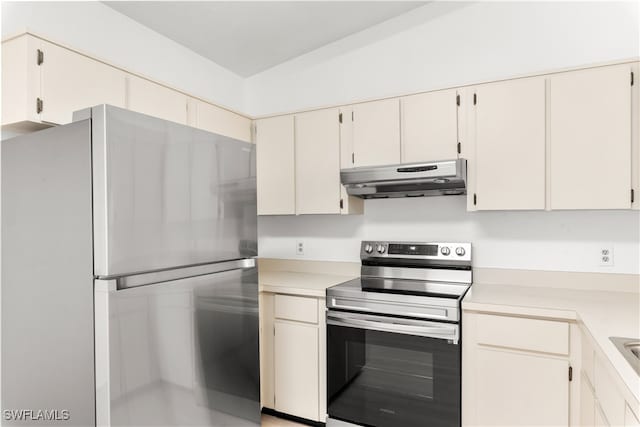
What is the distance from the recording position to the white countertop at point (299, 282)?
94.0 inches

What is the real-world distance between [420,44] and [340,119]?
0.78 meters

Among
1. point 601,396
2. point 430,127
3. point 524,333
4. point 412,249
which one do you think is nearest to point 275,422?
point 412,249

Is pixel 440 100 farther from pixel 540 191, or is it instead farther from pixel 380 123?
pixel 540 191

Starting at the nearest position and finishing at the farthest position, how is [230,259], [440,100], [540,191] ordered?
[230,259]
[540,191]
[440,100]

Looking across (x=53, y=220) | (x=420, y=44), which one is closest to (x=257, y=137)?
(x=420, y=44)

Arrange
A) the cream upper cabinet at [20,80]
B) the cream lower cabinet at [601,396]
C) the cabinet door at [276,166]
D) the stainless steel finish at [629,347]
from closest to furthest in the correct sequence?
the cream lower cabinet at [601,396], the stainless steel finish at [629,347], the cream upper cabinet at [20,80], the cabinet door at [276,166]

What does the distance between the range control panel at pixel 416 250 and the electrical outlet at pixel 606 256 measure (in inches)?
27.5

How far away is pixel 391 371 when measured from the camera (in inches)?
83.8

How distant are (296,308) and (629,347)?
64.0 inches

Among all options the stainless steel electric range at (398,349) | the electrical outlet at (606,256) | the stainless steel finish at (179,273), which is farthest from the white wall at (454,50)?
the stainless steel finish at (179,273)

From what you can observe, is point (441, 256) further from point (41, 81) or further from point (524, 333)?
point (41, 81)

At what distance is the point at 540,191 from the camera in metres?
2.11

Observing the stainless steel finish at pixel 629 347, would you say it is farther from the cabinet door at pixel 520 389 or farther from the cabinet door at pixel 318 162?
the cabinet door at pixel 318 162

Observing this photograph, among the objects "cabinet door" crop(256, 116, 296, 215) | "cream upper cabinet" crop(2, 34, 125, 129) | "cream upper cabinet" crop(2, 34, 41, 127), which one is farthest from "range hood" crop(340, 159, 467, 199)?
"cream upper cabinet" crop(2, 34, 41, 127)
